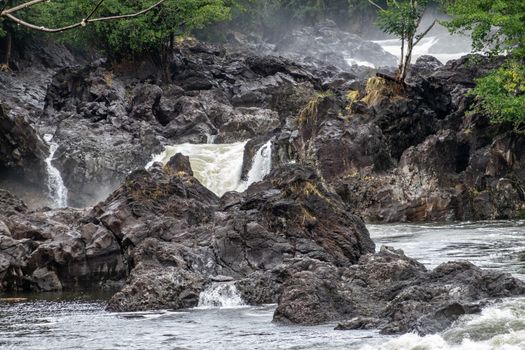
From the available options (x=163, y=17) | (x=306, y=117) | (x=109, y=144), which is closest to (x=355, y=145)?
(x=306, y=117)

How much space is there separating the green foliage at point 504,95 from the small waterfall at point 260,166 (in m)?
9.26

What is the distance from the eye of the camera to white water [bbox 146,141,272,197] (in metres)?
37.2

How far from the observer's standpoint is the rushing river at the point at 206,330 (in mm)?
10305

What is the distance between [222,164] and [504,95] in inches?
507

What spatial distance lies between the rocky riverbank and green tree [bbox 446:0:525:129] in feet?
4.81

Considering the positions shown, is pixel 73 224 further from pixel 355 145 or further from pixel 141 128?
pixel 141 128

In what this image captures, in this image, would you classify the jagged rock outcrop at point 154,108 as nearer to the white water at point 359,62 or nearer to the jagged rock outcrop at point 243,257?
the jagged rock outcrop at point 243,257

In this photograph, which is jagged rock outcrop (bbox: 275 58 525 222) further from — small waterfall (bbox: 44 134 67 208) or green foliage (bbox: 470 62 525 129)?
small waterfall (bbox: 44 134 67 208)

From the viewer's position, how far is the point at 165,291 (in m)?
15.7

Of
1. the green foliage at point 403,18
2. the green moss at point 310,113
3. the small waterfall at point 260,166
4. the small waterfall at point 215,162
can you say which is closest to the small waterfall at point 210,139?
the small waterfall at point 215,162

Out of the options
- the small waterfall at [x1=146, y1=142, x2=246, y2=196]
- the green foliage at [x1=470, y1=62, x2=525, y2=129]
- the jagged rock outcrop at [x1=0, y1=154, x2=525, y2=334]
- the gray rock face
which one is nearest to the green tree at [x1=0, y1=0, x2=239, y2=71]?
the small waterfall at [x1=146, y1=142, x2=246, y2=196]

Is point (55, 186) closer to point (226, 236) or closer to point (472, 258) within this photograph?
point (226, 236)

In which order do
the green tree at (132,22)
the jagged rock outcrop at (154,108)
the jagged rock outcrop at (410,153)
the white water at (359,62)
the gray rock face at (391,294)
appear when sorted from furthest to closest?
1. the white water at (359,62)
2. the green tree at (132,22)
3. the jagged rock outcrop at (154,108)
4. the jagged rock outcrop at (410,153)
5. the gray rock face at (391,294)

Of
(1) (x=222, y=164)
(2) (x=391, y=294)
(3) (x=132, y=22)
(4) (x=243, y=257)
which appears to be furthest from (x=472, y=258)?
(3) (x=132, y=22)
